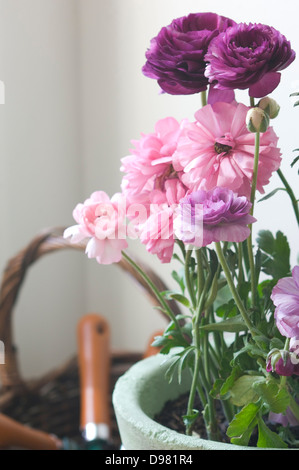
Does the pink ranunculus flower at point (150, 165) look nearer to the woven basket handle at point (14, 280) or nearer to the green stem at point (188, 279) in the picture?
the green stem at point (188, 279)

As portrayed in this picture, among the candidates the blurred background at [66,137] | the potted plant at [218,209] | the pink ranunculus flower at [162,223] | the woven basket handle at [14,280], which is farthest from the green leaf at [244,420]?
the blurred background at [66,137]

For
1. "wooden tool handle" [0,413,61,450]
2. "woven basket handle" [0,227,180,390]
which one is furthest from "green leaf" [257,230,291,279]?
"wooden tool handle" [0,413,61,450]

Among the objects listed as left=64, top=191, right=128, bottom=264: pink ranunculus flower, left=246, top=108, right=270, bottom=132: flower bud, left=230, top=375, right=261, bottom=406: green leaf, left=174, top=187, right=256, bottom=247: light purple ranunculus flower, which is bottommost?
left=230, top=375, right=261, bottom=406: green leaf

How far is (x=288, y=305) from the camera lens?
0.40m

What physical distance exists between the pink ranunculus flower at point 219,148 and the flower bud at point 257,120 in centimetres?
3

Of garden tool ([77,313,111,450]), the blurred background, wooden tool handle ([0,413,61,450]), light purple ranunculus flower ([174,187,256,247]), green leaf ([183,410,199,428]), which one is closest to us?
light purple ranunculus flower ([174,187,256,247])

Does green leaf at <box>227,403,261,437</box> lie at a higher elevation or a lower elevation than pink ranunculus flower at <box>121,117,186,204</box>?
lower

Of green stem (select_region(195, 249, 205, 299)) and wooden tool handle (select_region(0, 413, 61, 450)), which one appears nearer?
green stem (select_region(195, 249, 205, 299))

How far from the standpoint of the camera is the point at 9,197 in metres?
1.11

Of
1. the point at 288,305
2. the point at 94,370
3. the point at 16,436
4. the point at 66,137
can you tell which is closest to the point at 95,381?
the point at 94,370

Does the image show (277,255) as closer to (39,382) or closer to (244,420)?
(244,420)

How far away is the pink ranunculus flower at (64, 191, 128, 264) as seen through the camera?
458 mm

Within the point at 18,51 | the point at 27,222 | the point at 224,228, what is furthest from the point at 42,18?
the point at 224,228

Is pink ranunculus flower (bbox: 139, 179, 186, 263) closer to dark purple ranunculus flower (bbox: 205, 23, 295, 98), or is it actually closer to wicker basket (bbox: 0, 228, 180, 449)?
dark purple ranunculus flower (bbox: 205, 23, 295, 98)
